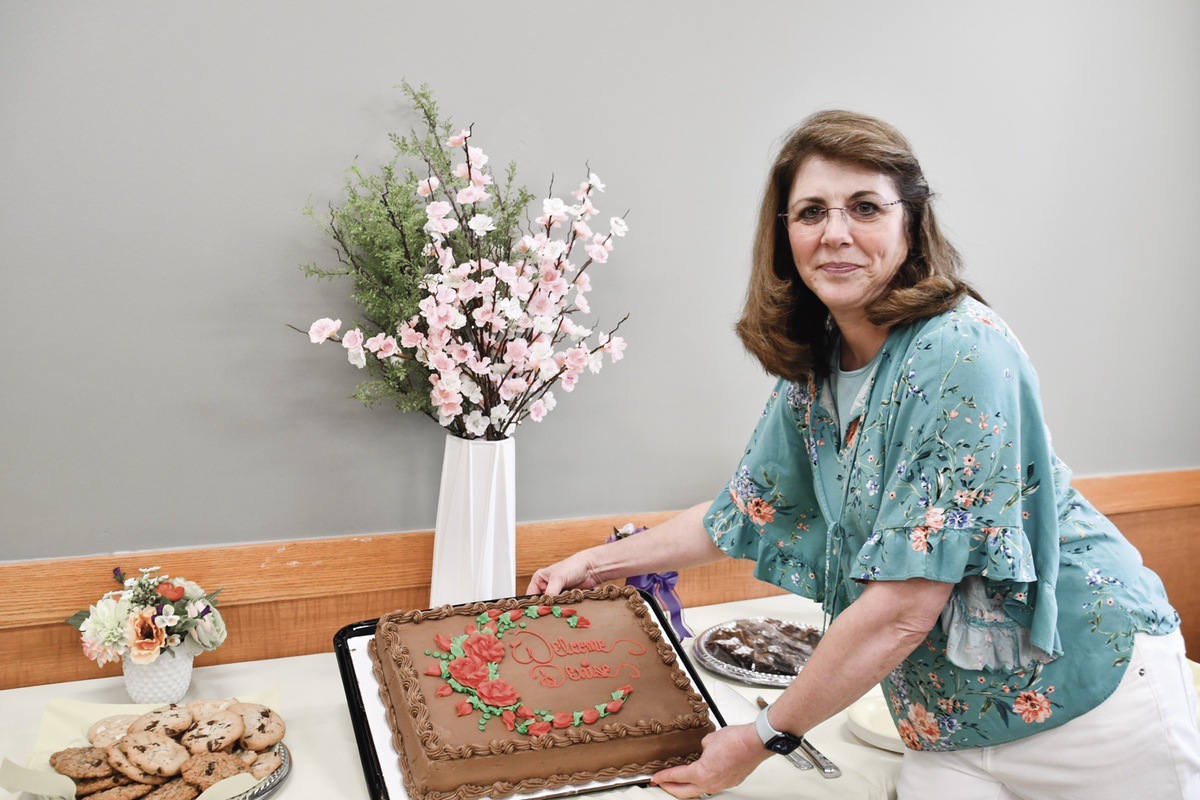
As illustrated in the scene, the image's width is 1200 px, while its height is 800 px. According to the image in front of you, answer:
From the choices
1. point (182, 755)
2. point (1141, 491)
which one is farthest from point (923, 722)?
point (1141, 491)

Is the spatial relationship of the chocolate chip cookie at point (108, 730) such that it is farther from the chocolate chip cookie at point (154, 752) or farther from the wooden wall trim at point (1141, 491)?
the wooden wall trim at point (1141, 491)

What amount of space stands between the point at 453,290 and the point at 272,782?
80 centimetres

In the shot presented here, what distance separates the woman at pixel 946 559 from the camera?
1.12 m

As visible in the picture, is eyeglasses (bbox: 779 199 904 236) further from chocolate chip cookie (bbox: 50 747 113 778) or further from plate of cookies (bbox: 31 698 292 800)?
chocolate chip cookie (bbox: 50 747 113 778)

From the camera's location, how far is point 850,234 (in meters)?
1.26

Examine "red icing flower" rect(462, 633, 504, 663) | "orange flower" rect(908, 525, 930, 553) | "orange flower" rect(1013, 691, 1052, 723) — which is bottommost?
"red icing flower" rect(462, 633, 504, 663)

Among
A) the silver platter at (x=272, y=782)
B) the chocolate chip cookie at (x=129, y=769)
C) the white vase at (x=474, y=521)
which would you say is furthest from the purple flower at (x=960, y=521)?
the chocolate chip cookie at (x=129, y=769)

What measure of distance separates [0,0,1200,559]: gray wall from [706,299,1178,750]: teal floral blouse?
82 centimetres

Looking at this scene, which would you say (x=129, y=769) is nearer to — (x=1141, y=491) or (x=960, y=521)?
(x=960, y=521)

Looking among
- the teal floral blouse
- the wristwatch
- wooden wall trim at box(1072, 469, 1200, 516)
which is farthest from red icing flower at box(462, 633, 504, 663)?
wooden wall trim at box(1072, 469, 1200, 516)

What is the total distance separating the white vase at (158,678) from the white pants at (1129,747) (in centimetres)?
124

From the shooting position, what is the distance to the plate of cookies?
4.02 ft

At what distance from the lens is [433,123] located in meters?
1.75

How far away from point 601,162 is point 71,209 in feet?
3.26
